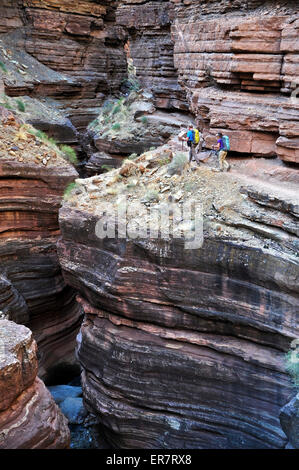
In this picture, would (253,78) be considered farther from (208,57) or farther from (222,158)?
(208,57)

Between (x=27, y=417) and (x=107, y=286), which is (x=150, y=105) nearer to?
(x=107, y=286)

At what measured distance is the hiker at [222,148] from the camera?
11.4 meters

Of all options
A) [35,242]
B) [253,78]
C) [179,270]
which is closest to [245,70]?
[253,78]

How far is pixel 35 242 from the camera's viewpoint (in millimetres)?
15359

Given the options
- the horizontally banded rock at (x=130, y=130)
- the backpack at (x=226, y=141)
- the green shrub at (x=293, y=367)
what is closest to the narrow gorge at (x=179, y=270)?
the green shrub at (x=293, y=367)

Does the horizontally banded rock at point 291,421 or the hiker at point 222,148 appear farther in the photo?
the hiker at point 222,148

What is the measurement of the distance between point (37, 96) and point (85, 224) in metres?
16.9

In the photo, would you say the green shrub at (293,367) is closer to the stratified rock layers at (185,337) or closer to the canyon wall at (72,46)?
the stratified rock layers at (185,337)

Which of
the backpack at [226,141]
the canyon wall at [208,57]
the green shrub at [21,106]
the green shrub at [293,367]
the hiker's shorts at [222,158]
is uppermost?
the canyon wall at [208,57]

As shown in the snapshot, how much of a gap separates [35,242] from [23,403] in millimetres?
7737

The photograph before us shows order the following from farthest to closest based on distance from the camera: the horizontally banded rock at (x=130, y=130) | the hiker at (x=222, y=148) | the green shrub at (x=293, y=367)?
the horizontally banded rock at (x=130, y=130) < the hiker at (x=222, y=148) < the green shrub at (x=293, y=367)

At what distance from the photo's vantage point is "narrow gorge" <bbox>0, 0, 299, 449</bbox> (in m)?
8.63

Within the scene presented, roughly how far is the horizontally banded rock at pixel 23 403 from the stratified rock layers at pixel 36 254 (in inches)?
222
